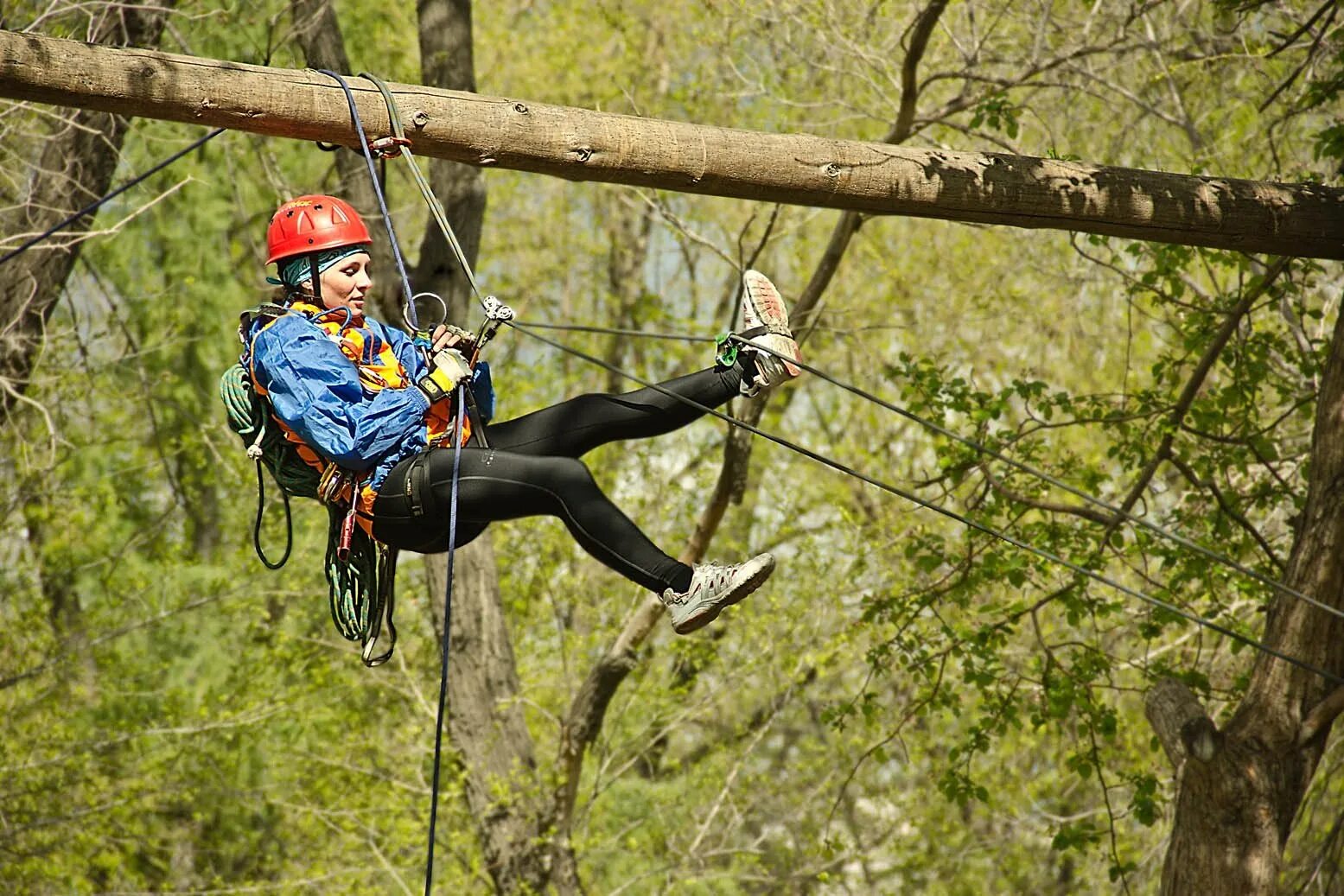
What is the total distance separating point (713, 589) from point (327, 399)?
1130 mm

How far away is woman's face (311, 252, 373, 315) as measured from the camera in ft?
15.1

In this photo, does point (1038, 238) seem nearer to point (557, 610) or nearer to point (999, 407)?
point (557, 610)

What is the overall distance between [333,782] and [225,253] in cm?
527

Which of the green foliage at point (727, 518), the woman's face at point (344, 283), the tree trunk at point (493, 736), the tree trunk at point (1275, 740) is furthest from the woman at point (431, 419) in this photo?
the tree trunk at point (493, 736)

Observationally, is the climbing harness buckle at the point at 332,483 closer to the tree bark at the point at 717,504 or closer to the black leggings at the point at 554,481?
the black leggings at the point at 554,481

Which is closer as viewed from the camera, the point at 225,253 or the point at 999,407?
the point at 999,407

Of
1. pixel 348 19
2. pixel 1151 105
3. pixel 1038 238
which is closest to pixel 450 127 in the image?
pixel 1151 105

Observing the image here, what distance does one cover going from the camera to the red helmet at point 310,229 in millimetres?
4574

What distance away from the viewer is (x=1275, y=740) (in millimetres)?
5480

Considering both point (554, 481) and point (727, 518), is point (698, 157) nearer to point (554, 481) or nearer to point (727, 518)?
point (554, 481)

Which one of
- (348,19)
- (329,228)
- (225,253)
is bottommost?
(225,253)

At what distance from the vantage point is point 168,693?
12.0m

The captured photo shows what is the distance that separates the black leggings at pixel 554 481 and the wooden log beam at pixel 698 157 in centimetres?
61

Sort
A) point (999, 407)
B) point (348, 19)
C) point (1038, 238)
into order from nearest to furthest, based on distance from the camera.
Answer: point (999, 407)
point (1038, 238)
point (348, 19)
